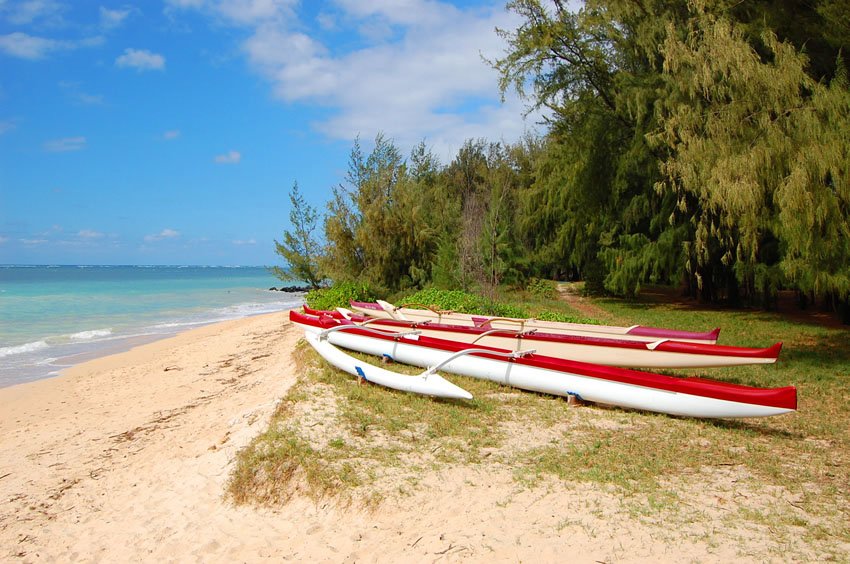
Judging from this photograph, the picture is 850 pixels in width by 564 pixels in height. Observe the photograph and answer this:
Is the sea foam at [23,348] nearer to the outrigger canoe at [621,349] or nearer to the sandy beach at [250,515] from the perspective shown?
the sandy beach at [250,515]

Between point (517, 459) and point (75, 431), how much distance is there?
228 inches

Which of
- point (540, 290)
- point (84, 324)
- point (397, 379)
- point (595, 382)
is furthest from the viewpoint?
point (84, 324)

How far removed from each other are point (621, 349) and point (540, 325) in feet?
6.68

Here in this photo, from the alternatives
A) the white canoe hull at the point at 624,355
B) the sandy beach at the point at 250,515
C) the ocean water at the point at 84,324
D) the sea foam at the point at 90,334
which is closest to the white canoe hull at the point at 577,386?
the white canoe hull at the point at 624,355

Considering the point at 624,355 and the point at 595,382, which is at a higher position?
the point at 624,355

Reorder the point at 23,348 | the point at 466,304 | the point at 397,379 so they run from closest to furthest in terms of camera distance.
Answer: the point at 397,379 < the point at 466,304 < the point at 23,348

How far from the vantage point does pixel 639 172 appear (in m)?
16.9

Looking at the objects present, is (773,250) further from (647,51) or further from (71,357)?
(71,357)

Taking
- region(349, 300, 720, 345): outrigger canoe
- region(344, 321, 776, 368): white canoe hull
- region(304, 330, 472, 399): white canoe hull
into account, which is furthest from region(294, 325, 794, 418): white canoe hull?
region(349, 300, 720, 345): outrigger canoe

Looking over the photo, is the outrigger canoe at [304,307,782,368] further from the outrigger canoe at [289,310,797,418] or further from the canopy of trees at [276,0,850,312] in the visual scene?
the canopy of trees at [276,0,850,312]

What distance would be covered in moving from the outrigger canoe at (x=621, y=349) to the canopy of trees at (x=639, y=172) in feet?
8.35

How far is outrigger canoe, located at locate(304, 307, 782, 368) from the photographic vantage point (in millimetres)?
6625

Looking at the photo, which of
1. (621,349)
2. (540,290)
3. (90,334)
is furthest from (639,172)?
(90,334)

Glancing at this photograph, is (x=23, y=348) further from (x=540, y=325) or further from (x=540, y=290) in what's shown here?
(x=540, y=290)
